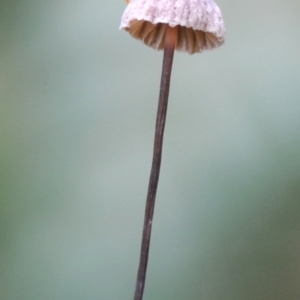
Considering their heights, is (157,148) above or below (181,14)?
below

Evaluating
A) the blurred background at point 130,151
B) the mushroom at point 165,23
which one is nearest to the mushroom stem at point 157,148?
the mushroom at point 165,23

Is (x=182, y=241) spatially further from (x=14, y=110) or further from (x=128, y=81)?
(x=14, y=110)

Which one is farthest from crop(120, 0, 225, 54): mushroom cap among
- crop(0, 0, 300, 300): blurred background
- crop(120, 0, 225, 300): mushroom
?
crop(0, 0, 300, 300): blurred background

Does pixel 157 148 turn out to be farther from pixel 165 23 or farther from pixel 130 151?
pixel 130 151

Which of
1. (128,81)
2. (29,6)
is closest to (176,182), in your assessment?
(128,81)

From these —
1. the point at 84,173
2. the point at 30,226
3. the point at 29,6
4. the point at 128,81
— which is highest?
the point at 29,6

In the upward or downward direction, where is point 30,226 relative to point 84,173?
downward

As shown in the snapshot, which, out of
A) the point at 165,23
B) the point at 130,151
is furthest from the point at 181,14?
the point at 130,151

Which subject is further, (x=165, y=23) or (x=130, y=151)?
(x=130, y=151)

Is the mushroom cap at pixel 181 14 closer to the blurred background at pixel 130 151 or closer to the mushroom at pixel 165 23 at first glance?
the mushroom at pixel 165 23
